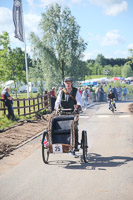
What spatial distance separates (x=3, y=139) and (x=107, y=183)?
5747 millimetres

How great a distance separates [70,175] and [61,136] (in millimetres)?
1179

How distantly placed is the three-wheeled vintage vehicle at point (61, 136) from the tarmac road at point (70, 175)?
0.41m

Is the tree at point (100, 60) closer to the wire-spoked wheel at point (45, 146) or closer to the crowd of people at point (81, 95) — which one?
the crowd of people at point (81, 95)

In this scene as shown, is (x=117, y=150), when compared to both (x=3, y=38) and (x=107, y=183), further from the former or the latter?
(x=3, y=38)

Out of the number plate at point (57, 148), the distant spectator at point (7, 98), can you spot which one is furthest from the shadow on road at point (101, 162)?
the distant spectator at point (7, 98)

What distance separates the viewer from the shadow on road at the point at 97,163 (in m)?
6.43

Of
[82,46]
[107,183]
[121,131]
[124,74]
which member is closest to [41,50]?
[82,46]

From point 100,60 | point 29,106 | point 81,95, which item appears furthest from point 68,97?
point 100,60

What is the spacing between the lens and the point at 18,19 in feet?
74.8

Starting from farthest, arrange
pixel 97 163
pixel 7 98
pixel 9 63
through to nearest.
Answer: pixel 9 63 → pixel 7 98 → pixel 97 163

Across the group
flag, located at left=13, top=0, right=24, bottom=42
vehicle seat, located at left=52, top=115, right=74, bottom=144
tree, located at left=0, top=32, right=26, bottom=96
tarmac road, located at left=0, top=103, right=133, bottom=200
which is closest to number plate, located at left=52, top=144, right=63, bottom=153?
vehicle seat, located at left=52, top=115, right=74, bottom=144

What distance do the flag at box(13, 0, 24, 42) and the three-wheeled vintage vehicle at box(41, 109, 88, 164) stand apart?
665 inches

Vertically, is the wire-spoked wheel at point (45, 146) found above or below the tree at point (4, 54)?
below

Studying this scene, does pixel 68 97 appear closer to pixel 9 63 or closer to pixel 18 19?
pixel 18 19
